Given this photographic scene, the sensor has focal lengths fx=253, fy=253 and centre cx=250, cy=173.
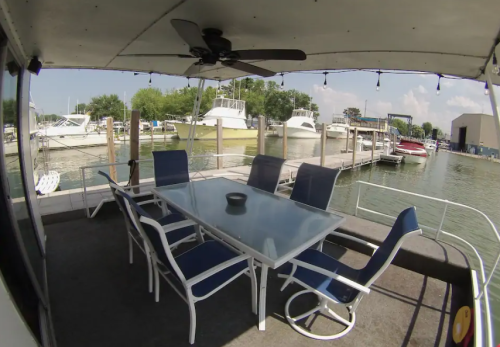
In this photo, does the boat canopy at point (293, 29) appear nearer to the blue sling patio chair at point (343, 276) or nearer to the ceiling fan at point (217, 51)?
the ceiling fan at point (217, 51)

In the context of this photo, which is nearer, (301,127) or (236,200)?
(236,200)

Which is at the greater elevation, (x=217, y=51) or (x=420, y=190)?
(x=217, y=51)

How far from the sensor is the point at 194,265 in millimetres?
1619

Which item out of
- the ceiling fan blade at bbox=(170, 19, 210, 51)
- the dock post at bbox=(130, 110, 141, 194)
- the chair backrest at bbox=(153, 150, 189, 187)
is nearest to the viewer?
the ceiling fan blade at bbox=(170, 19, 210, 51)

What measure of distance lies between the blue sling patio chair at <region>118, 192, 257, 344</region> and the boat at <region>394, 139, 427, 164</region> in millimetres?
16059

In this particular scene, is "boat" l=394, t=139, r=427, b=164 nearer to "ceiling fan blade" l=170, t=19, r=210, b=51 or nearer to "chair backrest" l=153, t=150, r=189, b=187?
"chair backrest" l=153, t=150, r=189, b=187

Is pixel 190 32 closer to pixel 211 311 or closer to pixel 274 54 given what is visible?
pixel 274 54

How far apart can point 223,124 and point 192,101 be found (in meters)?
9.32

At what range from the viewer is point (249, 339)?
4.91 feet

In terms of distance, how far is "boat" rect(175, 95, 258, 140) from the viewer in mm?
21875

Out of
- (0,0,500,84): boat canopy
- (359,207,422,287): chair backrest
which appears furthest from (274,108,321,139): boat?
(359,207,422,287): chair backrest

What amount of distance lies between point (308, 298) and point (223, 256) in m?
0.72

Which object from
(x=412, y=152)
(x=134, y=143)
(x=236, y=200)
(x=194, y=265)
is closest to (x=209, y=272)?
(x=194, y=265)

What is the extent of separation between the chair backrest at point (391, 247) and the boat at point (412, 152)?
1572cm
